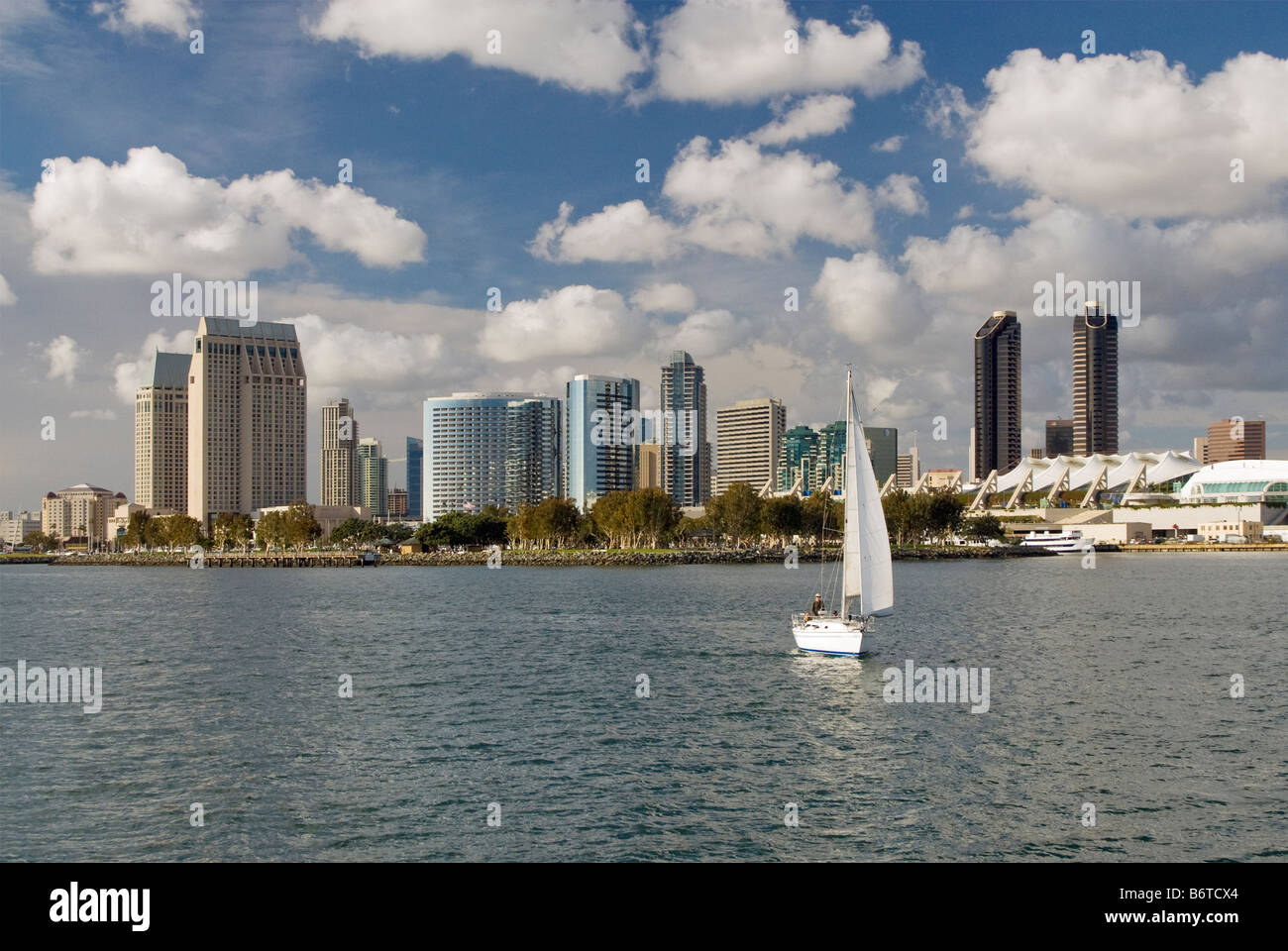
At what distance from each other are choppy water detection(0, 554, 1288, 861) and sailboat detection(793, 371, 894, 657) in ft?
4.80

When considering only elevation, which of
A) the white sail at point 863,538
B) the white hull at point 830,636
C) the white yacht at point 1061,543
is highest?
the white sail at point 863,538

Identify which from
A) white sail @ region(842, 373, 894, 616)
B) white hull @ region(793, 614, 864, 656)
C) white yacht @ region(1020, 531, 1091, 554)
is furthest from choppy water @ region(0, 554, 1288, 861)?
white yacht @ region(1020, 531, 1091, 554)

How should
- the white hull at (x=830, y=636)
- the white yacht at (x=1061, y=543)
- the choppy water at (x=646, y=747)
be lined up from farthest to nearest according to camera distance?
the white yacht at (x=1061, y=543) → the white hull at (x=830, y=636) → the choppy water at (x=646, y=747)

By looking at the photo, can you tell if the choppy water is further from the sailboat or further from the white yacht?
the white yacht

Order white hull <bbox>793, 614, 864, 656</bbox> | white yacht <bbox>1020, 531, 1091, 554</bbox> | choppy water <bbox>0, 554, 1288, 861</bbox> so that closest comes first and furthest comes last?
choppy water <bbox>0, 554, 1288, 861</bbox>, white hull <bbox>793, 614, 864, 656</bbox>, white yacht <bbox>1020, 531, 1091, 554</bbox>

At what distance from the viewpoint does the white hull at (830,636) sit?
45.2 m

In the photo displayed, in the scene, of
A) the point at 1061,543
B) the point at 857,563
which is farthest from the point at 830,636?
the point at 1061,543

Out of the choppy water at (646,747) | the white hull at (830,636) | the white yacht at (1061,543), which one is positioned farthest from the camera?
the white yacht at (1061,543)

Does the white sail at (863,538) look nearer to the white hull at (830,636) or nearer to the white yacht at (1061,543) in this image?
the white hull at (830,636)

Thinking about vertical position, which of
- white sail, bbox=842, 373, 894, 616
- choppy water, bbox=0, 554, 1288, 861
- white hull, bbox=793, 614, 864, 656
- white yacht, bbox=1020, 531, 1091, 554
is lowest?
white yacht, bbox=1020, 531, 1091, 554

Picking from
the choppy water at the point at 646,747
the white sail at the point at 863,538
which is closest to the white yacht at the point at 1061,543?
the choppy water at the point at 646,747

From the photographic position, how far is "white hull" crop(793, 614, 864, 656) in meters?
45.2
